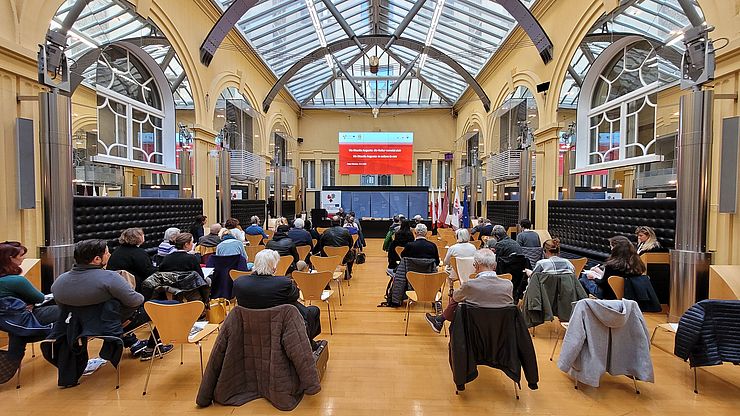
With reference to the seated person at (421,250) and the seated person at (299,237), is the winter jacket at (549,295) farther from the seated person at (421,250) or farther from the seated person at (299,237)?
the seated person at (299,237)

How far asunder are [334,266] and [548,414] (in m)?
3.29

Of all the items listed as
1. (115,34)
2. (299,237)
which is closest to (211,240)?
(299,237)

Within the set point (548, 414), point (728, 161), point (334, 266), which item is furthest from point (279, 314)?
point (728, 161)

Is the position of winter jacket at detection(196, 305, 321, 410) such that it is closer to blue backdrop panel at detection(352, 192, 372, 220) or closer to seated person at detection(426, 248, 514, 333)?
seated person at detection(426, 248, 514, 333)

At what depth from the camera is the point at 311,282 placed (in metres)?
4.06

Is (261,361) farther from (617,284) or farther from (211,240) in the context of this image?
(211,240)

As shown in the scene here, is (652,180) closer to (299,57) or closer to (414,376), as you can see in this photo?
(414,376)

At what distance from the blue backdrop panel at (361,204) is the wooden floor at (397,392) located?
12.6m

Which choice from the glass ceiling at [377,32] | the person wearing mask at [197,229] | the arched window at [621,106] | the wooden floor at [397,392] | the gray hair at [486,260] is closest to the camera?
the wooden floor at [397,392]

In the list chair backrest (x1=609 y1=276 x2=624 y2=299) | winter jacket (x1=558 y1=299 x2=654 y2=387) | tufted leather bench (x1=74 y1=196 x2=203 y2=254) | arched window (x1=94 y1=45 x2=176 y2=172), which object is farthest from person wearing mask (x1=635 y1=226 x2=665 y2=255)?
arched window (x1=94 y1=45 x2=176 y2=172)

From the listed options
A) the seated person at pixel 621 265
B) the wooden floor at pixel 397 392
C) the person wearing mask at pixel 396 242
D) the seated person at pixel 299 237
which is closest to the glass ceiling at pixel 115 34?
the seated person at pixel 299 237

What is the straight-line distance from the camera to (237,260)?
459cm

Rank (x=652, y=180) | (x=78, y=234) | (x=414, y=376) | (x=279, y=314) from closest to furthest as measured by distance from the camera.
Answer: (x=279, y=314) → (x=414, y=376) → (x=78, y=234) → (x=652, y=180)

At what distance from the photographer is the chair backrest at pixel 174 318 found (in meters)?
2.69
